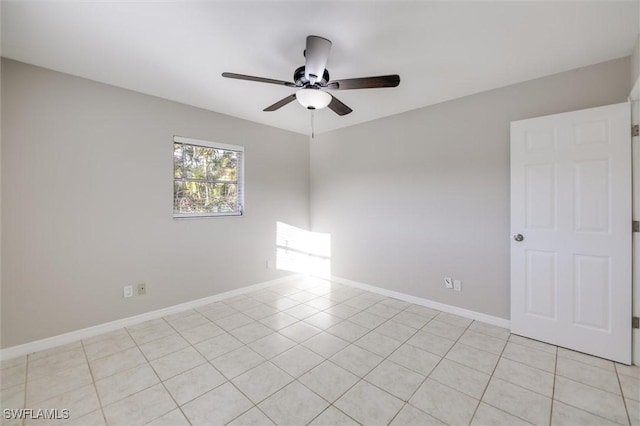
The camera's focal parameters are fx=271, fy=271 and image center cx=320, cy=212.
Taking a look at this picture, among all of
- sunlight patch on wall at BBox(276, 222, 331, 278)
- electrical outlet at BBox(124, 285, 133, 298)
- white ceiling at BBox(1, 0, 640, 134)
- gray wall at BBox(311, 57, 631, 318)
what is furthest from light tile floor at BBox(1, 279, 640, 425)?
white ceiling at BBox(1, 0, 640, 134)

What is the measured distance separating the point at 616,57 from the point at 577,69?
9.4 inches

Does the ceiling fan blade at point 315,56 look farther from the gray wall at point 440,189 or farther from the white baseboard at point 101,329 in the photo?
the white baseboard at point 101,329

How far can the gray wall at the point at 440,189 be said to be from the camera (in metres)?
2.71

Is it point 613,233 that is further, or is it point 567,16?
point 613,233

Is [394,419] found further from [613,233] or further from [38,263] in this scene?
[38,263]

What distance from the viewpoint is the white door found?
2229 mm

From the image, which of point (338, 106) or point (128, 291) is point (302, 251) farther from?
point (338, 106)

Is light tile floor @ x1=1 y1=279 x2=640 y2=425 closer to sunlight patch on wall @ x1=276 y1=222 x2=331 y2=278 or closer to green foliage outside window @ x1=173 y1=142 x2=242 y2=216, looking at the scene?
green foliage outside window @ x1=173 y1=142 x2=242 y2=216

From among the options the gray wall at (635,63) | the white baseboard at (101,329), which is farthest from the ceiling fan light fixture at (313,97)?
the white baseboard at (101,329)

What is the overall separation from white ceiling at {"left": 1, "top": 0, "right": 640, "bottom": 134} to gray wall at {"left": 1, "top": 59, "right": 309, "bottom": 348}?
330mm

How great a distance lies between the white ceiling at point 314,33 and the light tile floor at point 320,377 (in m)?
2.56

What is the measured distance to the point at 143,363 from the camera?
2268mm

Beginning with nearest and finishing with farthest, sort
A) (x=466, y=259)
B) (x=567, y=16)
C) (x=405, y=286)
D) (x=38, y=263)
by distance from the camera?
1. (x=567, y=16)
2. (x=38, y=263)
3. (x=466, y=259)
4. (x=405, y=286)

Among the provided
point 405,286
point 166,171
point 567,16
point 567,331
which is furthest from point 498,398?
point 166,171
